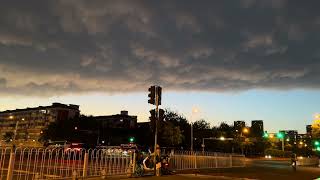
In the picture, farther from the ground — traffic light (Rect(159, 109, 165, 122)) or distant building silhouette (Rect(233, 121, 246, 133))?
distant building silhouette (Rect(233, 121, 246, 133))

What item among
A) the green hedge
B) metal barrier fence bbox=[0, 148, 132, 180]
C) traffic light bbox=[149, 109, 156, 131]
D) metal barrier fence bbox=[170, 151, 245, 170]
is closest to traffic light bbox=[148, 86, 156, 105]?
traffic light bbox=[149, 109, 156, 131]

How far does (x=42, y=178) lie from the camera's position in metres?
13.5

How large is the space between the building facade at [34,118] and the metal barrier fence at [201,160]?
123124 millimetres

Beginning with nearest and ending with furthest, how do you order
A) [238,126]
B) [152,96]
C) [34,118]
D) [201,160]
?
1. [152,96]
2. [201,160]
3. [238,126]
4. [34,118]

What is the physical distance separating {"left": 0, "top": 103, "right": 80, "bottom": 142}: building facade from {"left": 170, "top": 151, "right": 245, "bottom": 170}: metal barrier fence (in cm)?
12312

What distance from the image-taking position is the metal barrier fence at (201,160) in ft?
71.0

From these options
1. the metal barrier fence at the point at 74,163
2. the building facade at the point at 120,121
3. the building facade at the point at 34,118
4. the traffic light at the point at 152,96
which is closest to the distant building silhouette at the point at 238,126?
the building facade at the point at 120,121

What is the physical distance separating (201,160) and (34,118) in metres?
150

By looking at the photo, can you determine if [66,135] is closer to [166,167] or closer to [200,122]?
[200,122]

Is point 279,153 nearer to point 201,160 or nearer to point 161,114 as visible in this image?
point 201,160

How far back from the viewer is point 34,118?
161m

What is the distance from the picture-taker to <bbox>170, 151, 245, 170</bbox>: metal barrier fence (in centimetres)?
2164

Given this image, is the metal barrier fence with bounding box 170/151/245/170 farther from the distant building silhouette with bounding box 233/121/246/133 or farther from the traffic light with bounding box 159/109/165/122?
the distant building silhouette with bounding box 233/121/246/133

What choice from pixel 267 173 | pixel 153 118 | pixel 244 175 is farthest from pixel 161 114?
pixel 267 173
